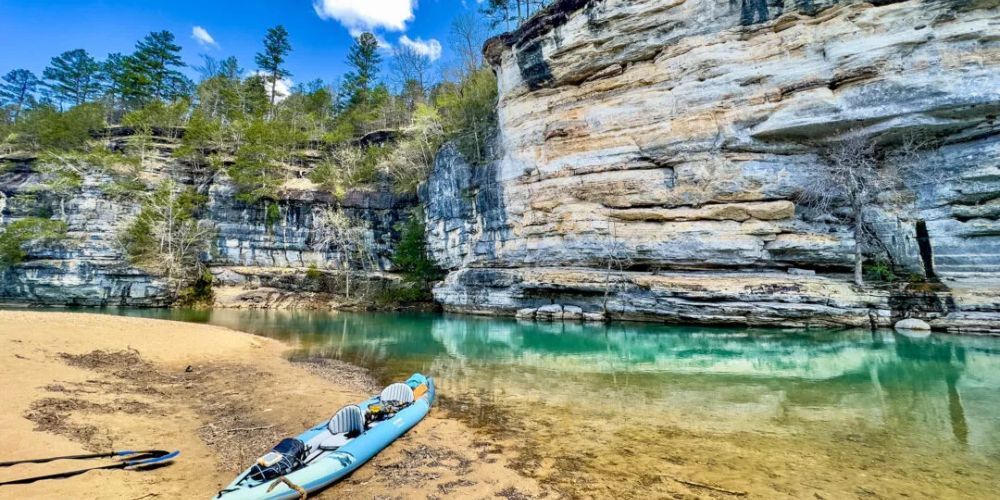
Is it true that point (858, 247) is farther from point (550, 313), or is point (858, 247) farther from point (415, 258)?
point (415, 258)

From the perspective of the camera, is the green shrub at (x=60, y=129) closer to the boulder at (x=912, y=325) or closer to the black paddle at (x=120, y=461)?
the black paddle at (x=120, y=461)

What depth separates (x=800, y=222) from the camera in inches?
693

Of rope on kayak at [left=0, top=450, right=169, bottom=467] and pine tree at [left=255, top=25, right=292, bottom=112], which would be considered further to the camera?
pine tree at [left=255, top=25, right=292, bottom=112]

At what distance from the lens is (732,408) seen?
6875 millimetres

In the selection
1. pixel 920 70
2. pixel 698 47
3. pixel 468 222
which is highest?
pixel 698 47

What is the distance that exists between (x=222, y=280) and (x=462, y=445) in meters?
29.9

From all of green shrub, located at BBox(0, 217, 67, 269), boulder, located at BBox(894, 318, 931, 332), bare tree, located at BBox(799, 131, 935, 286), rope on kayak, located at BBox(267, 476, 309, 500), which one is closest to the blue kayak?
rope on kayak, located at BBox(267, 476, 309, 500)

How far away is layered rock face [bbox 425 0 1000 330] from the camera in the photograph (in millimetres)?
14922

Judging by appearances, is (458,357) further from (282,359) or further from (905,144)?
(905,144)

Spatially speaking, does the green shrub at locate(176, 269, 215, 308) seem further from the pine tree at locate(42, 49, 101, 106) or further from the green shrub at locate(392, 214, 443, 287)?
the pine tree at locate(42, 49, 101, 106)

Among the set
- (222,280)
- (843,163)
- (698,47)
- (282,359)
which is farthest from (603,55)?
(222,280)

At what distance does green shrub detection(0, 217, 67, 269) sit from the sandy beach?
73.8ft

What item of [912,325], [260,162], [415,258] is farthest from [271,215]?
[912,325]

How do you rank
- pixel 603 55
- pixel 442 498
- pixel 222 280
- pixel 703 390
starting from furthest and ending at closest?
pixel 222 280
pixel 603 55
pixel 703 390
pixel 442 498
